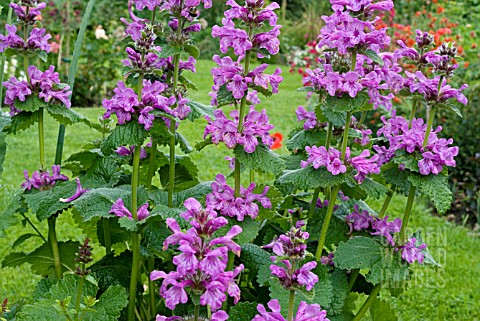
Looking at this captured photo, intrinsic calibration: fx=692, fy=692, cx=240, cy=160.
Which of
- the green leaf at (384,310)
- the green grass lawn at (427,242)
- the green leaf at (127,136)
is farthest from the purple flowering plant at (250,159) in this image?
the green grass lawn at (427,242)

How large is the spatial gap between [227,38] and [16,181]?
3504 millimetres

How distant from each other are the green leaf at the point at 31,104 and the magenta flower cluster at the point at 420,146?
0.96 meters

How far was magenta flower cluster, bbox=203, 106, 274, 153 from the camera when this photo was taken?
5.55 ft

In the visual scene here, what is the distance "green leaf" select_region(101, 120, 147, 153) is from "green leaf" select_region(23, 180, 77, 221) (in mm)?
249

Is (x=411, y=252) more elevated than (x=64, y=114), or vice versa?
(x=64, y=114)

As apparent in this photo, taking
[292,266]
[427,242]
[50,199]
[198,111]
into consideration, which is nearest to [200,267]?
[292,266]

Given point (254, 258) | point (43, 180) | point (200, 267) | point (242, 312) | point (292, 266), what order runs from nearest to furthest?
point (200, 267), point (292, 266), point (242, 312), point (254, 258), point (43, 180)

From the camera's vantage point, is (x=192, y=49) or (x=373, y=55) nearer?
(x=373, y=55)

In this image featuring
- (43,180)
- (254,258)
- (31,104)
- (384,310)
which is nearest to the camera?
(254,258)

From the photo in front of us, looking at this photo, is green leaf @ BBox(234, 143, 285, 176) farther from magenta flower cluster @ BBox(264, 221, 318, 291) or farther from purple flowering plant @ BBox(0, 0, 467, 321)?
magenta flower cluster @ BBox(264, 221, 318, 291)

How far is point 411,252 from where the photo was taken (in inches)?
73.0

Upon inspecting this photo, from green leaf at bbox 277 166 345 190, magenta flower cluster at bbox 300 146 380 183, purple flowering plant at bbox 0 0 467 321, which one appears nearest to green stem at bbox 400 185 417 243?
purple flowering plant at bbox 0 0 467 321

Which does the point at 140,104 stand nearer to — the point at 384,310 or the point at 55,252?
the point at 55,252

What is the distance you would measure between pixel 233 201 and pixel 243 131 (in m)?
0.18
